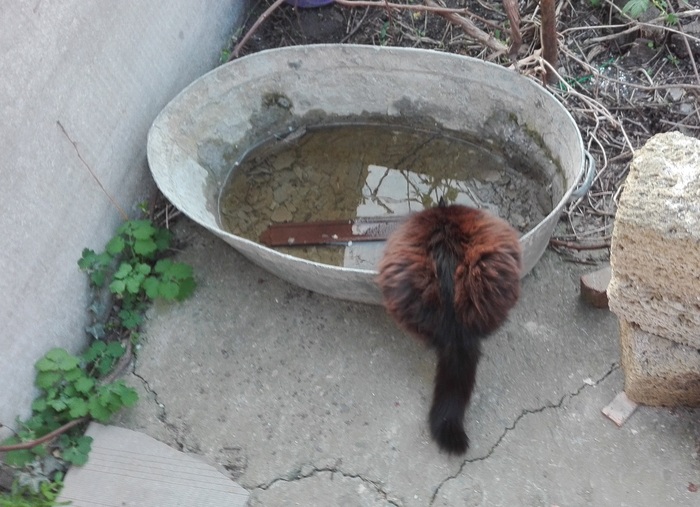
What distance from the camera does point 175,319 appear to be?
2.34 m

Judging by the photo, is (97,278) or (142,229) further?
(142,229)

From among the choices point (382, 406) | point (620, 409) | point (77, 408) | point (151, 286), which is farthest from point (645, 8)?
point (77, 408)

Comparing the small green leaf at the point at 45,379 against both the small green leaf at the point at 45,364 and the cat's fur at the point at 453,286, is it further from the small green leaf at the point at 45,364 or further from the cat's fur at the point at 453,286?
the cat's fur at the point at 453,286

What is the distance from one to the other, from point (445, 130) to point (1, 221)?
5.56 feet

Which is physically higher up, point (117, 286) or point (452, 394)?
point (117, 286)

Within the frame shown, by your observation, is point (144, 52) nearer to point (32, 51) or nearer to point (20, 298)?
point (32, 51)

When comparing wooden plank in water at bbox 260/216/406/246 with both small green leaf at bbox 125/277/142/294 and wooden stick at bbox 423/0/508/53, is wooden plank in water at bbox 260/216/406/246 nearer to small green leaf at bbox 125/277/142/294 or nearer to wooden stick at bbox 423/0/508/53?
small green leaf at bbox 125/277/142/294

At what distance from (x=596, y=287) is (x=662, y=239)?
66 cm

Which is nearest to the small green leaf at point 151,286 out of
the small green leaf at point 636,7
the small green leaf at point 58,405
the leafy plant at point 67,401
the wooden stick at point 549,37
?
the leafy plant at point 67,401

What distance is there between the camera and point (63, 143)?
209 centimetres

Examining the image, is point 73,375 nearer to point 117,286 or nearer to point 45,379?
point 45,379

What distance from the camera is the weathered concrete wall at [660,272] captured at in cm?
146

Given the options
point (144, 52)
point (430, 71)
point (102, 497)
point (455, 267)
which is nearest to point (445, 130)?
point (430, 71)

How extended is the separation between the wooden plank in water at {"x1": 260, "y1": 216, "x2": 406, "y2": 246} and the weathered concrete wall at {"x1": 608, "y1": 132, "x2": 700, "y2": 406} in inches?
35.2
